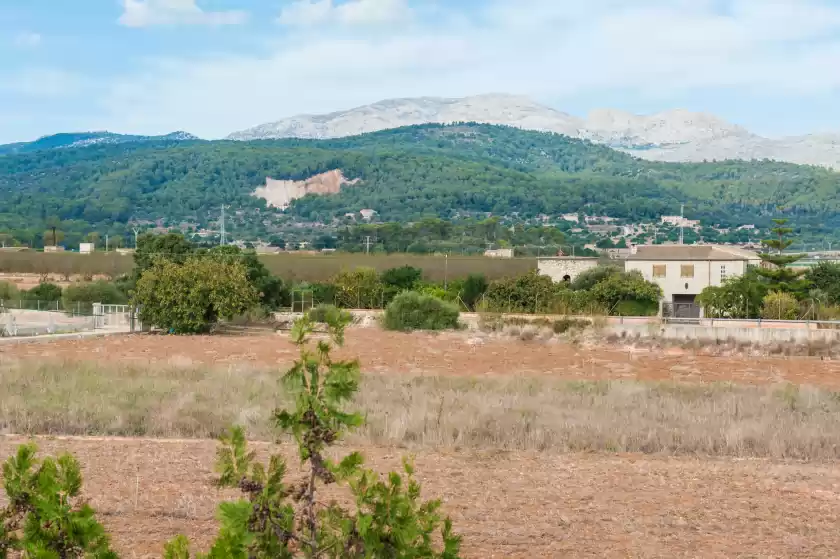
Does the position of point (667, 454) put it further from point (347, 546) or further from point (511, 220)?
point (511, 220)

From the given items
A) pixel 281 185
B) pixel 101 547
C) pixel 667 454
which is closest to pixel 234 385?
pixel 667 454

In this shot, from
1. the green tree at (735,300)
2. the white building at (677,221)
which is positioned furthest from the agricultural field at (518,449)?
the white building at (677,221)

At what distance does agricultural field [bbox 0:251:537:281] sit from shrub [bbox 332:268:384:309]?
9.15m

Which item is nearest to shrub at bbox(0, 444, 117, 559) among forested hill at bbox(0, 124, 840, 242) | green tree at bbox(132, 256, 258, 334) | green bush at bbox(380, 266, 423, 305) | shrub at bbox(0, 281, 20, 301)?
green tree at bbox(132, 256, 258, 334)

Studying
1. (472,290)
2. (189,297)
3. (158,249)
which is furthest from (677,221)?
(189,297)

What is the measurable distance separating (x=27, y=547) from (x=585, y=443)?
8.20 metres

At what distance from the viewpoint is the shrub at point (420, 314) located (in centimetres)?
3309

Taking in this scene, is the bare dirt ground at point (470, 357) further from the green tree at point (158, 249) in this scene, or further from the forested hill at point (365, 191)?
the forested hill at point (365, 191)

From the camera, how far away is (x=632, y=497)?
8.93 metres

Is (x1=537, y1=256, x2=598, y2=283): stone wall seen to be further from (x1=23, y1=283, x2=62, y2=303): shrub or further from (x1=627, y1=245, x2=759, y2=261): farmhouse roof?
(x1=23, y1=283, x2=62, y2=303): shrub

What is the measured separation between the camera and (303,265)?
5884 centimetres

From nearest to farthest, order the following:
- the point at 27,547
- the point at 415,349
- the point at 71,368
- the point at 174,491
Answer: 1. the point at 27,547
2. the point at 174,491
3. the point at 71,368
4. the point at 415,349

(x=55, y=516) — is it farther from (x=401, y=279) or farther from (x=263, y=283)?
(x=401, y=279)

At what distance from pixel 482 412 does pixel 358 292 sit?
28855 millimetres
